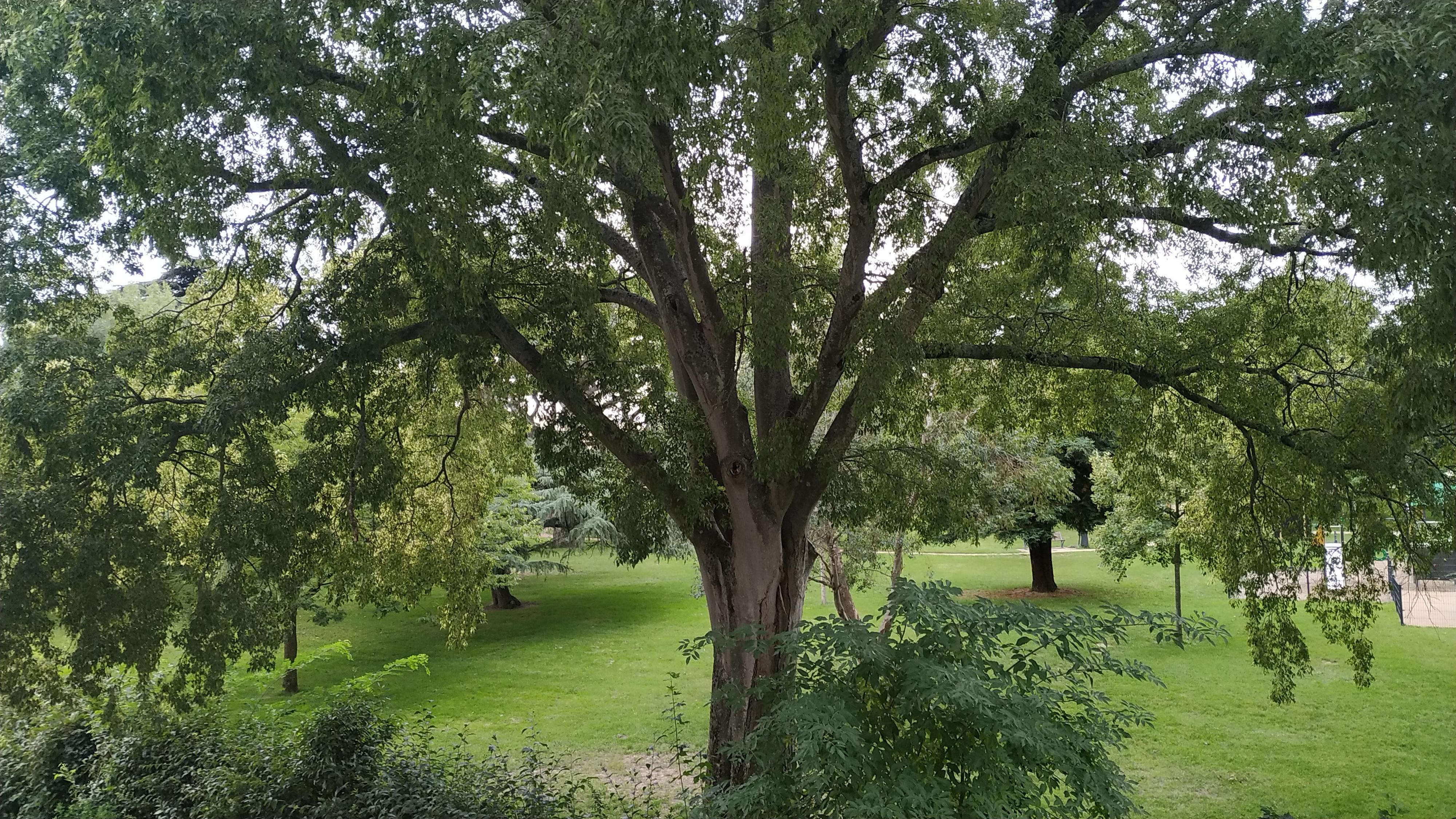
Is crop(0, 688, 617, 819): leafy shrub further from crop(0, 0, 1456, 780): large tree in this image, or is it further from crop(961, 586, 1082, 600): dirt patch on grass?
crop(961, 586, 1082, 600): dirt patch on grass

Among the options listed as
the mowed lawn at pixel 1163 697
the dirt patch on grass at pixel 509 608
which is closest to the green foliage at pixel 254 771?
the mowed lawn at pixel 1163 697

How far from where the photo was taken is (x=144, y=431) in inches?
287

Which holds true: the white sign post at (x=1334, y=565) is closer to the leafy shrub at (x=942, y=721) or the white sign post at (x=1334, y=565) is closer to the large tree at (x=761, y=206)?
the large tree at (x=761, y=206)

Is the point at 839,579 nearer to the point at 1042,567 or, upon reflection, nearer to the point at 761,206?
the point at 761,206

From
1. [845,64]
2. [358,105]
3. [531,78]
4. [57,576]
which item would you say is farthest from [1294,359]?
[57,576]

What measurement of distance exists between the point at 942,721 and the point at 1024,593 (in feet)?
70.3

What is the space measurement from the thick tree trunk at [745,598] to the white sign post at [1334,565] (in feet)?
17.3

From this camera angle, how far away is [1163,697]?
50.9 ft

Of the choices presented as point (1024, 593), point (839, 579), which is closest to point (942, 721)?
point (839, 579)

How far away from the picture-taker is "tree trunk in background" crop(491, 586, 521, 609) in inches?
991

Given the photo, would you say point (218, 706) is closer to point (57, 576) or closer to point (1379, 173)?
point (57, 576)

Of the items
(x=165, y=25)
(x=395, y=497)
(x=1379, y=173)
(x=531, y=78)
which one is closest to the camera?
(x=531, y=78)

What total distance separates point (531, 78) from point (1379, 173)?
496 cm

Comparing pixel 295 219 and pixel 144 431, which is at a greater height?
pixel 295 219
